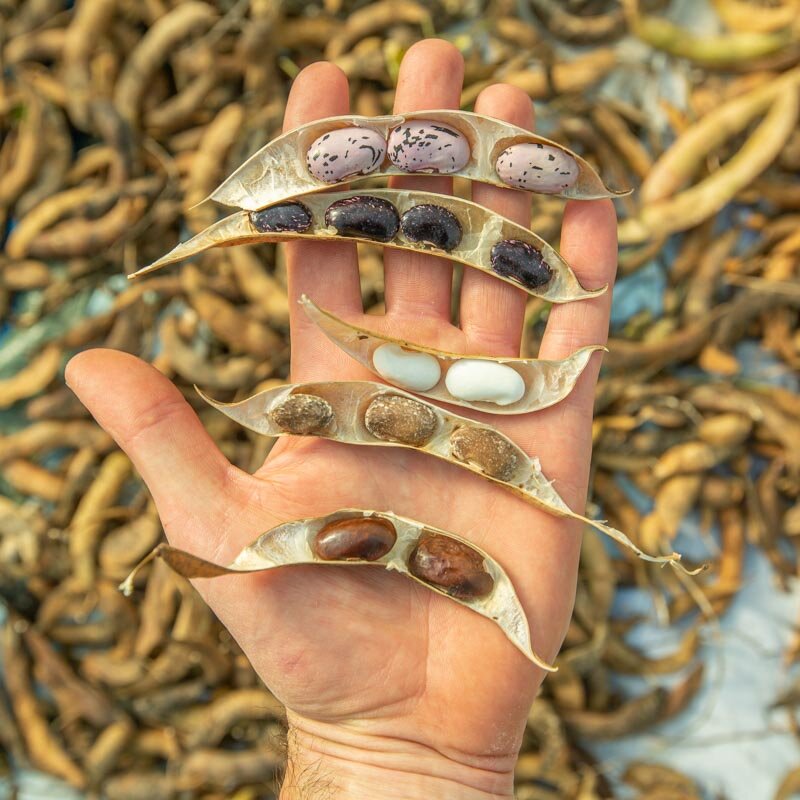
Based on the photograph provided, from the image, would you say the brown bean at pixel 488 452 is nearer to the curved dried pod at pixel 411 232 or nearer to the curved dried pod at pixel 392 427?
the curved dried pod at pixel 392 427

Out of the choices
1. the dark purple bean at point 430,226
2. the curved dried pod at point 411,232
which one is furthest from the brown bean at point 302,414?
the dark purple bean at point 430,226

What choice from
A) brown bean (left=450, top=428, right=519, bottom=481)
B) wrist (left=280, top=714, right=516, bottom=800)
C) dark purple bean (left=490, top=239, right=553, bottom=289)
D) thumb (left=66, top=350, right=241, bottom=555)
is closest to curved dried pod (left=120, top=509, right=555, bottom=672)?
thumb (left=66, top=350, right=241, bottom=555)

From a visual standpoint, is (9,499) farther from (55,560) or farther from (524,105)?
(524,105)

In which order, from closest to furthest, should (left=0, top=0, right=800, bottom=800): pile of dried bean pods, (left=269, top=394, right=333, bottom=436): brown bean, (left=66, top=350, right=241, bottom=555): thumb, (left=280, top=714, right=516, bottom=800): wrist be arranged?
(left=66, top=350, right=241, bottom=555): thumb → (left=280, top=714, right=516, bottom=800): wrist → (left=269, top=394, right=333, bottom=436): brown bean → (left=0, top=0, right=800, bottom=800): pile of dried bean pods

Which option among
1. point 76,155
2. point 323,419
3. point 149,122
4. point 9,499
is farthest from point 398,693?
point 76,155

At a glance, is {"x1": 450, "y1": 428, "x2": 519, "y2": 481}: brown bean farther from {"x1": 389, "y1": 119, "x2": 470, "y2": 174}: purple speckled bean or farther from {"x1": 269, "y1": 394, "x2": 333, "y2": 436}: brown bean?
{"x1": 389, "y1": 119, "x2": 470, "y2": 174}: purple speckled bean

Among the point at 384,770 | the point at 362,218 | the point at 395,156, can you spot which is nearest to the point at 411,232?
the point at 362,218

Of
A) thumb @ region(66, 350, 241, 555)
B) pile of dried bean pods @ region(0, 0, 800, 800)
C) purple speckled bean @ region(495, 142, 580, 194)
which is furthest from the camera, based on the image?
pile of dried bean pods @ region(0, 0, 800, 800)
